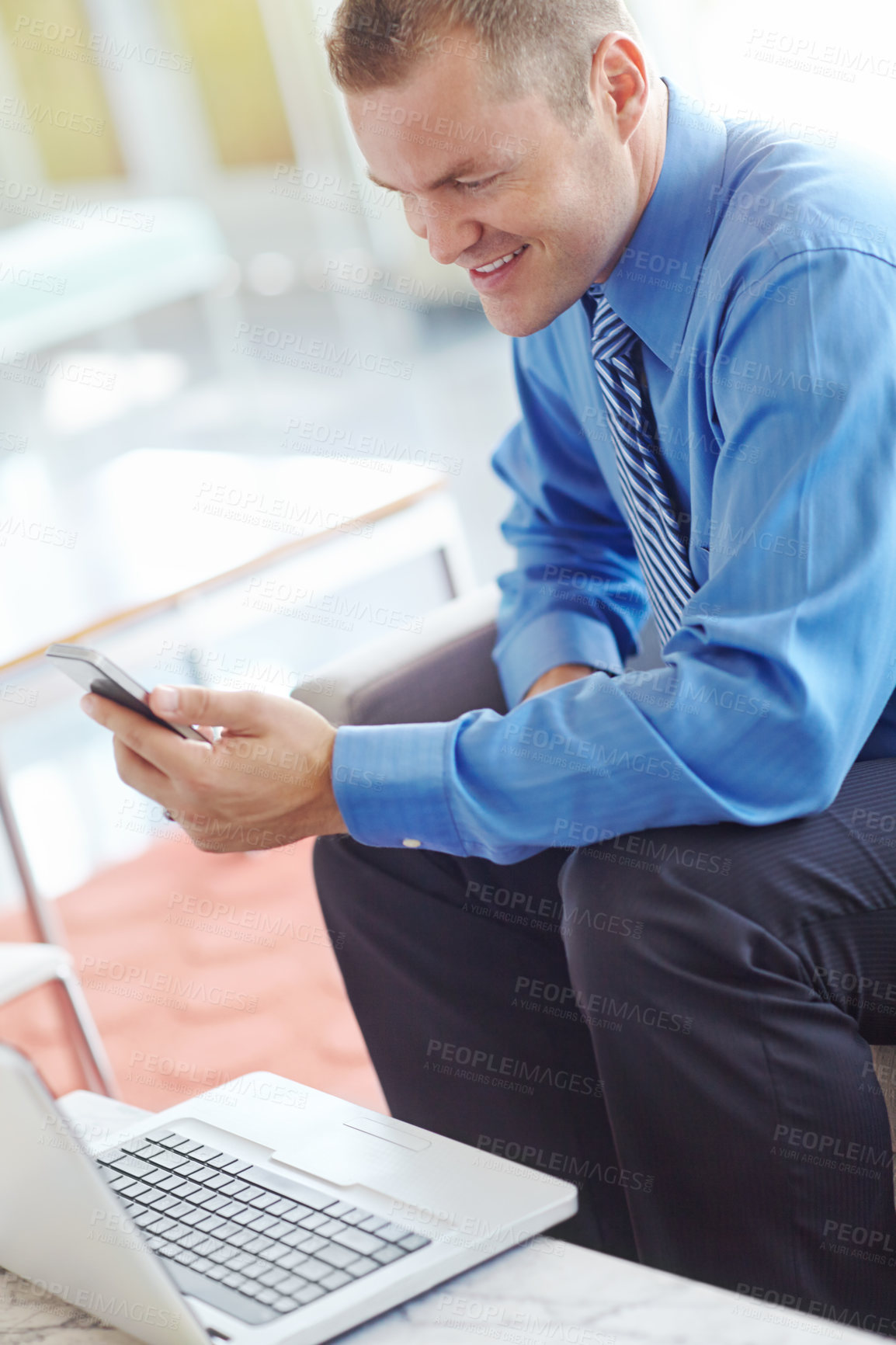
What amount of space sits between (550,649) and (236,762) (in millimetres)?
371

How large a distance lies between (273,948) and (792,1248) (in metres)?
1.30

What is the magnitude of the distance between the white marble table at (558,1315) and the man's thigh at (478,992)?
442 millimetres

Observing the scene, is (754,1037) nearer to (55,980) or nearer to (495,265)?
(495,265)

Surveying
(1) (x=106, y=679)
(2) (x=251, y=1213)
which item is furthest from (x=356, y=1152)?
(1) (x=106, y=679)

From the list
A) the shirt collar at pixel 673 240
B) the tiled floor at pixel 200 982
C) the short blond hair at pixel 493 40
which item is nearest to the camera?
the short blond hair at pixel 493 40

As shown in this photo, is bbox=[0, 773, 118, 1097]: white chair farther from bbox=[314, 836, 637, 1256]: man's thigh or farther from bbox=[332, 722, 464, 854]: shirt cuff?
bbox=[332, 722, 464, 854]: shirt cuff

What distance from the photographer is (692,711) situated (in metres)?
0.86

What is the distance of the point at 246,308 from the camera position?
7059 millimetres

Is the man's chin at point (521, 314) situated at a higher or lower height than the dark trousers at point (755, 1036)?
higher

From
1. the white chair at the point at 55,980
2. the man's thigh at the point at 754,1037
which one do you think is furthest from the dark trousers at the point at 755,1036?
the white chair at the point at 55,980

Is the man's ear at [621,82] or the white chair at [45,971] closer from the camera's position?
the man's ear at [621,82]

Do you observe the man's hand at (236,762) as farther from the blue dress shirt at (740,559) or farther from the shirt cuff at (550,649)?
the shirt cuff at (550,649)

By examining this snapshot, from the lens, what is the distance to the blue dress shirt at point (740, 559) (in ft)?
2.75

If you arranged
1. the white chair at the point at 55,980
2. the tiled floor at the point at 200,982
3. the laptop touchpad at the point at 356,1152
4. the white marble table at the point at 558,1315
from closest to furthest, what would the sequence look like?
the white marble table at the point at 558,1315 < the laptop touchpad at the point at 356,1152 < the white chair at the point at 55,980 < the tiled floor at the point at 200,982
